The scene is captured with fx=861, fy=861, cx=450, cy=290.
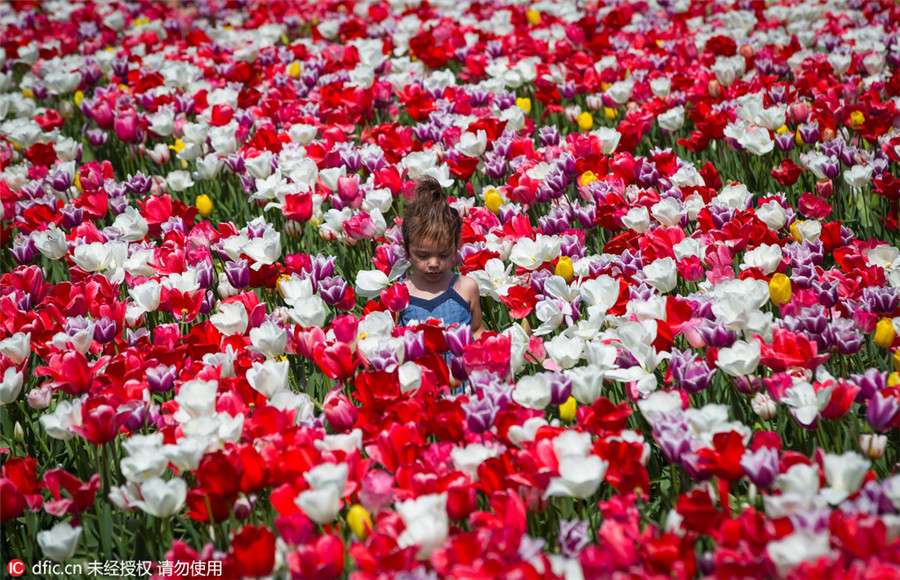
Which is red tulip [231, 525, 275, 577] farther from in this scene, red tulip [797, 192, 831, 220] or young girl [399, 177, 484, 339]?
red tulip [797, 192, 831, 220]

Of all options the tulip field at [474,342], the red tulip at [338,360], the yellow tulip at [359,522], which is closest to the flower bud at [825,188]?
Answer: the tulip field at [474,342]

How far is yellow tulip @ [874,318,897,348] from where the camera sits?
8.93 feet

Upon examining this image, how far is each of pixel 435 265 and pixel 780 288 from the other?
1356 millimetres

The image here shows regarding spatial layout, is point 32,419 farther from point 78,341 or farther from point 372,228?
point 372,228

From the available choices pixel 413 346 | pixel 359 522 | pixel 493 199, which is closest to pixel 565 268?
pixel 413 346

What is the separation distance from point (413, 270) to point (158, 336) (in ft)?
4.33

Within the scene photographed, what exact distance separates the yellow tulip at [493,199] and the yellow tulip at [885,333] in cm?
212

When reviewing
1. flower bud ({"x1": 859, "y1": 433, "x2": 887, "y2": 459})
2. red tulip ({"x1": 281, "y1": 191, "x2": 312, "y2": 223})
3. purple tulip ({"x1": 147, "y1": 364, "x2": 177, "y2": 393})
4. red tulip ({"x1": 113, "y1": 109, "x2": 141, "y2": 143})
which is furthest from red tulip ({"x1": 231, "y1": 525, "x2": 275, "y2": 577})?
red tulip ({"x1": 113, "y1": 109, "x2": 141, "y2": 143})

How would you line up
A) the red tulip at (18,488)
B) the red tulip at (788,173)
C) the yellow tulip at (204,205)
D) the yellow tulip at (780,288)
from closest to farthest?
1. the red tulip at (18,488)
2. the yellow tulip at (780,288)
3. the red tulip at (788,173)
4. the yellow tulip at (204,205)

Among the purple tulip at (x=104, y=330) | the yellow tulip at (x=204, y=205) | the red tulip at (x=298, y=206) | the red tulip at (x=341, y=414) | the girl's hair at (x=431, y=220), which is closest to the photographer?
the red tulip at (x=341, y=414)

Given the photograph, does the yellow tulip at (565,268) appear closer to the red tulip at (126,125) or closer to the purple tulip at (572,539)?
the purple tulip at (572,539)

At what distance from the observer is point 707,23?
27.0ft

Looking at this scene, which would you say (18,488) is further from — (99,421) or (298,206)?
(298,206)

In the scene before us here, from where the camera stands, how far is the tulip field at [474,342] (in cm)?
203
